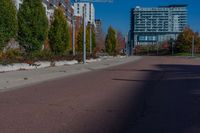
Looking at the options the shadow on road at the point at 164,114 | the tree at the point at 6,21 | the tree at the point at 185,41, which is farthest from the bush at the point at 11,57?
the tree at the point at 185,41

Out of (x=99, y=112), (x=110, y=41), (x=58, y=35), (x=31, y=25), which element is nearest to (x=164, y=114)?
(x=99, y=112)

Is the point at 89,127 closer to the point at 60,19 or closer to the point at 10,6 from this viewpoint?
the point at 10,6

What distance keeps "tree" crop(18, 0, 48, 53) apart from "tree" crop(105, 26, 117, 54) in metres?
57.1

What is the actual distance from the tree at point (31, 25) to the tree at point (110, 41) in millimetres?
57094

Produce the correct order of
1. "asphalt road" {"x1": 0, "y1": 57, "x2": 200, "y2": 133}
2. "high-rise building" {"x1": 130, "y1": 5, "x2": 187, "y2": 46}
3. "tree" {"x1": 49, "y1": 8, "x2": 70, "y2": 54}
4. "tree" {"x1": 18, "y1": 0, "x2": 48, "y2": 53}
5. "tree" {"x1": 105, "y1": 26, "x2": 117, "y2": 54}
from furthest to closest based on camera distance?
"high-rise building" {"x1": 130, "y1": 5, "x2": 187, "y2": 46}, "tree" {"x1": 105, "y1": 26, "x2": 117, "y2": 54}, "tree" {"x1": 49, "y1": 8, "x2": 70, "y2": 54}, "tree" {"x1": 18, "y1": 0, "x2": 48, "y2": 53}, "asphalt road" {"x1": 0, "y1": 57, "x2": 200, "y2": 133}

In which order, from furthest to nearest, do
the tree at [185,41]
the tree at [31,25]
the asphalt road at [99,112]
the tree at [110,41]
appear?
the tree at [185,41] → the tree at [110,41] → the tree at [31,25] → the asphalt road at [99,112]

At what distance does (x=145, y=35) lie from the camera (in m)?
185

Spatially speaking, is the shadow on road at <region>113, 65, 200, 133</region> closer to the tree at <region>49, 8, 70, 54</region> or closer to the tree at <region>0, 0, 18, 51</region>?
the tree at <region>0, 0, 18, 51</region>

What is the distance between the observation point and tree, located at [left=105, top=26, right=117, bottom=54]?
91619 mm

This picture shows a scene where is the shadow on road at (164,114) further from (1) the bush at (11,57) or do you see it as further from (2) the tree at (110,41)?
(2) the tree at (110,41)

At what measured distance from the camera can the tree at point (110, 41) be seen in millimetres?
91619

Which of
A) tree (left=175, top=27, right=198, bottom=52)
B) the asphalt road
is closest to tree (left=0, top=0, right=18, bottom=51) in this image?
the asphalt road

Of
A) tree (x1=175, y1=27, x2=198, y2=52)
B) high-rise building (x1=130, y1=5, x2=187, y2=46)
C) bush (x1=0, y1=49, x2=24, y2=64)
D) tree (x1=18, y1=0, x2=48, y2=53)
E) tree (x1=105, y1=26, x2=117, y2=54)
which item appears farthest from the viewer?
high-rise building (x1=130, y1=5, x2=187, y2=46)

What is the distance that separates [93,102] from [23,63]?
1782 cm
